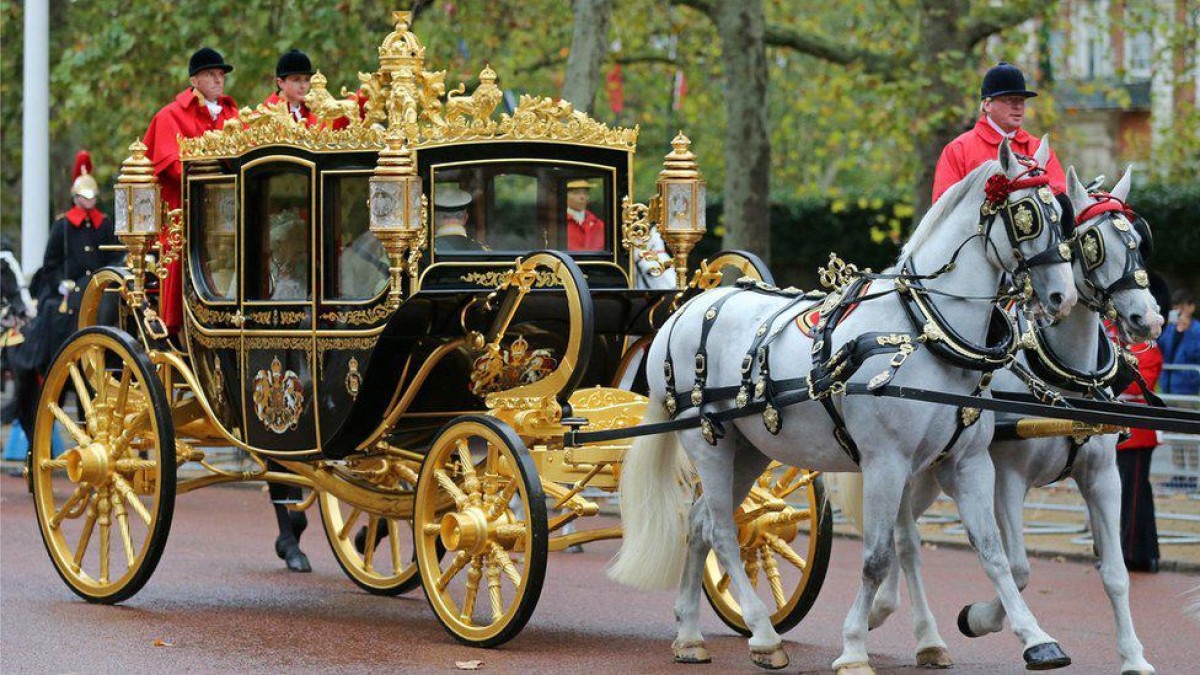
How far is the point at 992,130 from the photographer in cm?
796

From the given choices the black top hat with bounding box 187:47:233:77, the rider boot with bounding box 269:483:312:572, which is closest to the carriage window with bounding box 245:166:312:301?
the black top hat with bounding box 187:47:233:77

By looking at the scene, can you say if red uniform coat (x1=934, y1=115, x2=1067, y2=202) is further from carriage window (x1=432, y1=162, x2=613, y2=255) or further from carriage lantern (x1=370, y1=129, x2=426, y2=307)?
carriage lantern (x1=370, y1=129, x2=426, y2=307)

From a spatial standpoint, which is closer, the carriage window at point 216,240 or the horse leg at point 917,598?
the horse leg at point 917,598

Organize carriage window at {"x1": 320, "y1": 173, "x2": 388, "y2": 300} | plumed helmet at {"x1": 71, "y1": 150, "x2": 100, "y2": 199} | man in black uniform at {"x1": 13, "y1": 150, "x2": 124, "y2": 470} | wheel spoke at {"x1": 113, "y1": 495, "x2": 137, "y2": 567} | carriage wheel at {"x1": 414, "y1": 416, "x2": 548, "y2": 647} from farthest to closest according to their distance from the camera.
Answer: man in black uniform at {"x1": 13, "y1": 150, "x2": 124, "y2": 470} → plumed helmet at {"x1": 71, "y1": 150, "x2": 100, "y2": 199} → wheel spoke at {"x1": 113, "y1": 495, "x2": 137, "y2": 567} → carriage window at {"x1": 320, "y1": 173, "x2": 388, "y2": 300} → carriage wheel at {"x1": 414, "y1": 416, "x2": 548, "y2": 647}

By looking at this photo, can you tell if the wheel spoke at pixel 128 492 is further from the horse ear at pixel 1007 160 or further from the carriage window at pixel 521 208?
the horse ear at pixel 1007 160

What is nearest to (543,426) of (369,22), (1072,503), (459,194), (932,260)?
(459,194)

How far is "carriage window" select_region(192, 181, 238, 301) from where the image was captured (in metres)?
9.41

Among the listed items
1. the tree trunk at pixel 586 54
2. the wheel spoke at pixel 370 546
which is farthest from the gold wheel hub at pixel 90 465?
the tree trunk at pixel 586 54

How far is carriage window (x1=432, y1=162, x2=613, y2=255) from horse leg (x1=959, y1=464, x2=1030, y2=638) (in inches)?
101

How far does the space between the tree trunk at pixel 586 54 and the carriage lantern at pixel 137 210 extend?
5.65 meters

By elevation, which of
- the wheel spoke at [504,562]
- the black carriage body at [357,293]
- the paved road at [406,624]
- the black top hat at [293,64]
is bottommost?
the paved road at [406,624]

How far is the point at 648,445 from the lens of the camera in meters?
8.00

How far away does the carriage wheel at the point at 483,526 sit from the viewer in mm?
7676

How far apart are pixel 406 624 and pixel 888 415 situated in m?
2.98
